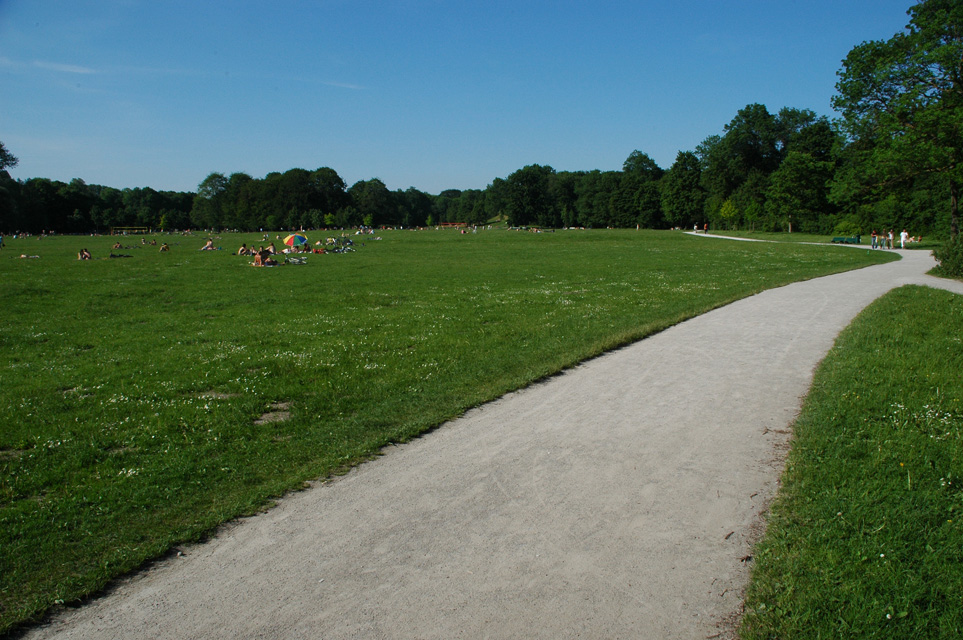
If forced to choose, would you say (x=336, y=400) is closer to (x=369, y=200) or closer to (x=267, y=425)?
(x=267, y=425)

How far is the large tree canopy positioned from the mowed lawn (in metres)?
27.4

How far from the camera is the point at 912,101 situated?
40.6 meters

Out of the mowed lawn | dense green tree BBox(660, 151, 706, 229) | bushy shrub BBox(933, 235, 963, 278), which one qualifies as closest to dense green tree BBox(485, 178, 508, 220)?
dense green tree BBox(660, 151, 706, 229)

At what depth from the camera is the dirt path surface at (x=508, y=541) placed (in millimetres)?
3756

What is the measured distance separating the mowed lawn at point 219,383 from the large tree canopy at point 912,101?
27441 millimetres

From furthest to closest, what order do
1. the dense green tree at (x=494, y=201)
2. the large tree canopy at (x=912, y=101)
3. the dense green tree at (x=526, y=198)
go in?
the dense green tree at (x=494, y=201) → the dense green tree at (x=526, y=198) → the large tree canopy at (x=912, y=101)

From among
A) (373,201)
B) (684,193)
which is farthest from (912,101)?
(373,201)

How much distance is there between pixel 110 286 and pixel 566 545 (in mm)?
24966

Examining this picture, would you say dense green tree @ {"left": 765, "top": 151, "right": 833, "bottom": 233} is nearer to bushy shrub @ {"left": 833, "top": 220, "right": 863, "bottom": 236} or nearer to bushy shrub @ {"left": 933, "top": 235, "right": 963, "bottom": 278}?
bushy shrub @ {"left": 833, "top": 220, "right": 863, "bottom": 236}

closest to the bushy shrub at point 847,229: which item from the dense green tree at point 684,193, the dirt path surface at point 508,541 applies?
the dense green tree at point 684,193

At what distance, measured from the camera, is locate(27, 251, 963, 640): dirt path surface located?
376 cm

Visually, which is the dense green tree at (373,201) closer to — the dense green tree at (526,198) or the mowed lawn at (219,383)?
the dense green tree at (526,198)

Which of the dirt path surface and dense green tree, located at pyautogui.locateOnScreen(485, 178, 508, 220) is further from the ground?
dense green tree, located at pyautogui.locateOnScreen(485, 178, 508, 220)

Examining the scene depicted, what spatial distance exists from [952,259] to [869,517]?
78.3 feet
